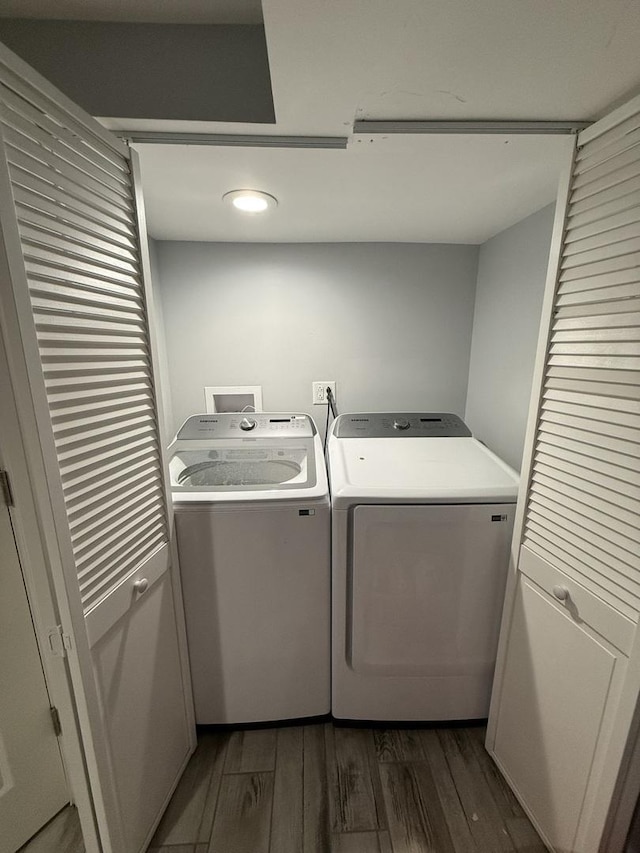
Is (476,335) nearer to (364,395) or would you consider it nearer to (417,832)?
(364,395)

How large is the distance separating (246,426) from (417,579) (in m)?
1.05

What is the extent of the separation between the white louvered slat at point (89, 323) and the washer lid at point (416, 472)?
66 centimetres

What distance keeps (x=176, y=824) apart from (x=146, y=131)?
2142 millimetres

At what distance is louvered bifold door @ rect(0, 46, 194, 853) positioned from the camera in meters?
0.69

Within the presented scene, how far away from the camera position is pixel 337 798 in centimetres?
125

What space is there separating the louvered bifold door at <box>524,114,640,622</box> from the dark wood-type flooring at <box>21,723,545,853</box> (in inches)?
38.0

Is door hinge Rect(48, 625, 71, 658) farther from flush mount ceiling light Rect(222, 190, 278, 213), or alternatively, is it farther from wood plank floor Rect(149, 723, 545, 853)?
flush mount ceiling light Rect(222, 190, 278, 213)

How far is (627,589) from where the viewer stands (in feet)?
2.72

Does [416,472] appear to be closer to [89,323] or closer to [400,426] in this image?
[400,426]

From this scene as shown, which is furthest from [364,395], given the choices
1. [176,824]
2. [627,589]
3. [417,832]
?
[176,824]

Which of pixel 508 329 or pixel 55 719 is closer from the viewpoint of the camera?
pixel 55 719

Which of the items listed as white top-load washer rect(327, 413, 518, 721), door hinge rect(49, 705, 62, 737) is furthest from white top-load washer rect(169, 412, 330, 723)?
door hinge rect(49, 705, 62, 737)

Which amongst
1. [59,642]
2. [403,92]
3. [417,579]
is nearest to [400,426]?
[417,579]

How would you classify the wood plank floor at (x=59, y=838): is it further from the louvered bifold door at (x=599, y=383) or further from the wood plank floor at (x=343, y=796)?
the louvered bifold door at (x=599, y=383)
